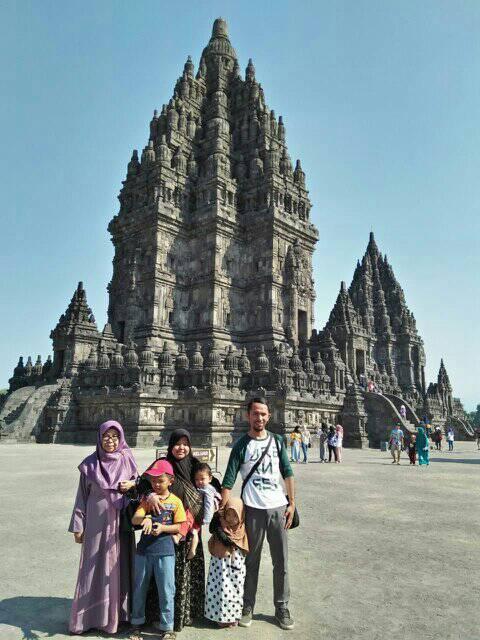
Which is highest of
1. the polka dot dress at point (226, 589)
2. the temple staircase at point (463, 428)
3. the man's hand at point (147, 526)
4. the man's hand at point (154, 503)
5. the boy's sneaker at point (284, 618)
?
the temple staircase at point (463, 428)

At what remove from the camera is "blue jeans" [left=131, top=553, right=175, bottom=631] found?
432 cm

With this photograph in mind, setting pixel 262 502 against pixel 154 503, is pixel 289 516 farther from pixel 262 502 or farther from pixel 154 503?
pixel 154 503

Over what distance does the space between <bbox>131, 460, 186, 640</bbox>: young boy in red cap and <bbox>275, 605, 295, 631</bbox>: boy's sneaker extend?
1007 millimetres

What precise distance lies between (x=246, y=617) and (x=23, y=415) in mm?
27108

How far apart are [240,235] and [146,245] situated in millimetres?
7938

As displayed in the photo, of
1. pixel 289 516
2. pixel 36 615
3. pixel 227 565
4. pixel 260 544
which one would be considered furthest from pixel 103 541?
pixel 289 516

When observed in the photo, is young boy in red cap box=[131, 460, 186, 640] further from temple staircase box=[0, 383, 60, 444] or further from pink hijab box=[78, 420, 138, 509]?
temple staircase box=[0, 383, 60, 444]

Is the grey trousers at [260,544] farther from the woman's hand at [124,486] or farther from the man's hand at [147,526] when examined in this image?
the woman's hand at [124,486]

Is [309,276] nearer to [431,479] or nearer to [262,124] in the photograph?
[262,124]

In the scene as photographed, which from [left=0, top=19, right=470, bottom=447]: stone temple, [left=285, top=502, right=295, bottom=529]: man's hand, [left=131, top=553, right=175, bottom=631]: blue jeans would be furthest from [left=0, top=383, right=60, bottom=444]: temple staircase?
[left=285, top=502, right=295, bottom=529]: man's hand

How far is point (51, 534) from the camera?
754cm

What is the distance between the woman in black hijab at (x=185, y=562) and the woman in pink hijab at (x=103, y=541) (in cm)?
35

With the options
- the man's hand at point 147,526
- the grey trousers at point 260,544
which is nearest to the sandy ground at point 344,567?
the grey trousers at point 260,544

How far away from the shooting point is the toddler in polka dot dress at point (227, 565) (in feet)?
14.9
